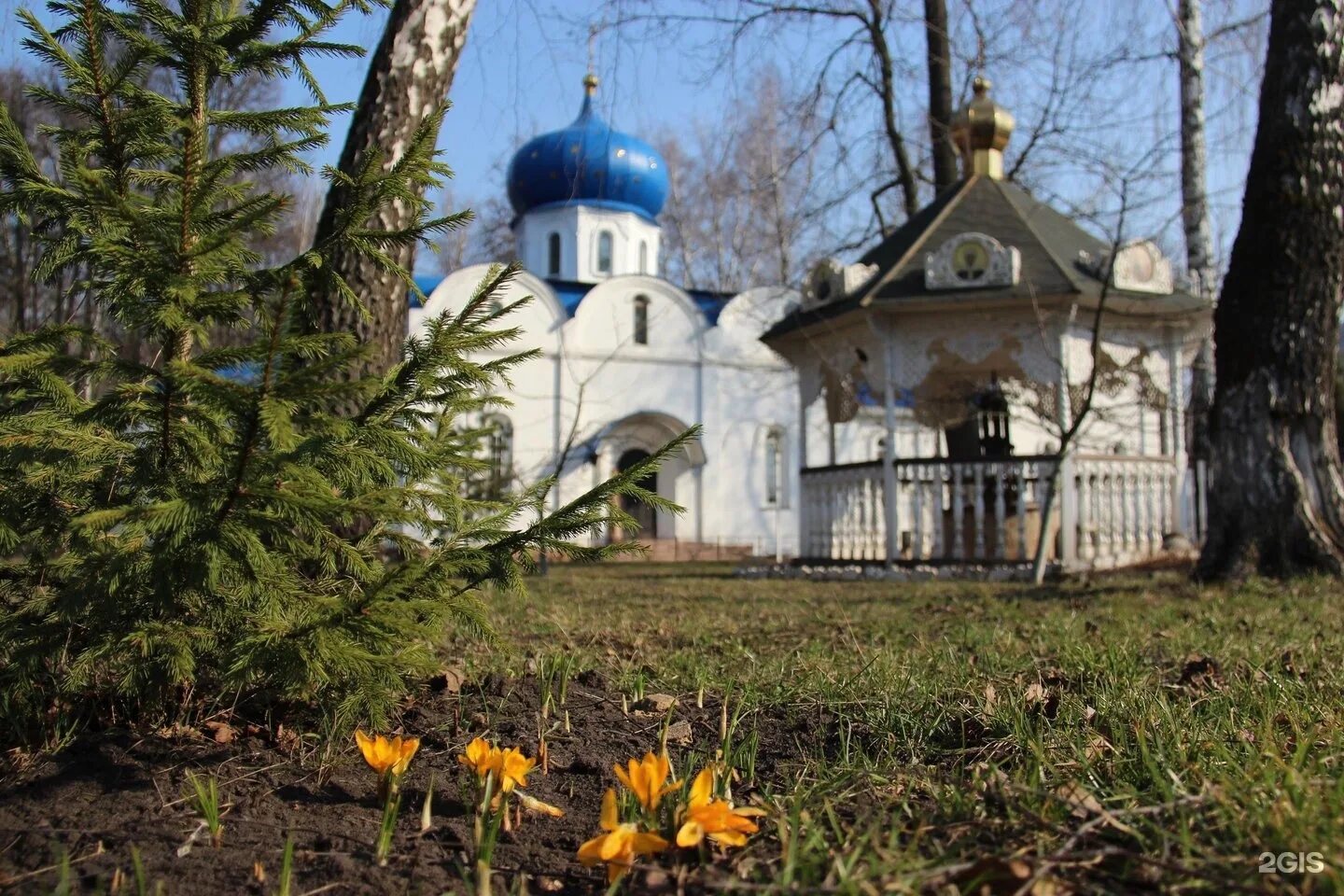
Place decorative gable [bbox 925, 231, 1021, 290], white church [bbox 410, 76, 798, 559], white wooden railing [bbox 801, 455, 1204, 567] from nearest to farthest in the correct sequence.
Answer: decorative gable [bbox 925, 231, 1021, 290]
white wooden railing [bbox 801, 455, 1204, 567]
white church [bbox 410, 76, 798, 559]

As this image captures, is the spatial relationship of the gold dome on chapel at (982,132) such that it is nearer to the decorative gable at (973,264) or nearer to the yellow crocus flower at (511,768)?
the decorative gable at (973,264)

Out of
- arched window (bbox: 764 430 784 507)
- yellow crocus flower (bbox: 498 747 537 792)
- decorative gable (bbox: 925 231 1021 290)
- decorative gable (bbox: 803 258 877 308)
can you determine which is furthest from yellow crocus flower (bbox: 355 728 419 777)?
arched window (bbox: 764 430 784 507)

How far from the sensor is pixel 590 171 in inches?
1055

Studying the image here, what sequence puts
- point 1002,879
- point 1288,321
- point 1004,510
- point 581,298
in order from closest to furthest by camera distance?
point 1002,879 → point 1288,321 → point 1004,510 → point 581,298

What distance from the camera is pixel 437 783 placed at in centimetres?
207

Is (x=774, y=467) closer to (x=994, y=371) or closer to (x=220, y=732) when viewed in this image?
(x=994, y=371)

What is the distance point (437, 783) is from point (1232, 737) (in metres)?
1.65

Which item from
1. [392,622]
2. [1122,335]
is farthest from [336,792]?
[1122,335]

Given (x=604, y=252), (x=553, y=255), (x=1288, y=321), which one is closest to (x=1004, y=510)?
(x=1288, y=321)

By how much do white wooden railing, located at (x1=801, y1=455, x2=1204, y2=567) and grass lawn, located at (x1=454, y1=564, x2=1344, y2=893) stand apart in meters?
6.08

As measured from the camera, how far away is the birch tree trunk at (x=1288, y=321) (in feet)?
22.1

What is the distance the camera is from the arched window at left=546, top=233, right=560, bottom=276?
28828mm

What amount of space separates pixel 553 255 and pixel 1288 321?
23.8m

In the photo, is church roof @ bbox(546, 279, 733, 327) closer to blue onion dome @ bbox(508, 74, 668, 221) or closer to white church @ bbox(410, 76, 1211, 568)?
blue onion dome @ bbox(508, 74, 668, 221)
